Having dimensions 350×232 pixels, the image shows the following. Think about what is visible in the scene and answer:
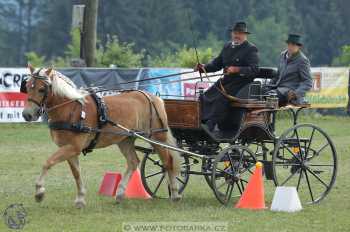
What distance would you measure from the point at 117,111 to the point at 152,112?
510 mm

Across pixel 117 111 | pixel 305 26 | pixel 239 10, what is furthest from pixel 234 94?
pixel 305 26

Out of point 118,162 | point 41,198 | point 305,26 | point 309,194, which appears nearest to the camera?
point 41,198

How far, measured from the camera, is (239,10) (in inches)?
2648

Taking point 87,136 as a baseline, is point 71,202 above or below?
below

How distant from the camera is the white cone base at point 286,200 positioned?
32.8 ft

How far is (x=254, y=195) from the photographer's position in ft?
33.6

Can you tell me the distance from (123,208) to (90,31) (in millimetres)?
14365

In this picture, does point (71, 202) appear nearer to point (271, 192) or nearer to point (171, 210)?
point (171, 210)

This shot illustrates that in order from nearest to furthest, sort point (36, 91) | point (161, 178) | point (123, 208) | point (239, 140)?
1. point (36, 91)
2. point (123, 208)
3. point (239, 140)
4. point (161, 178)

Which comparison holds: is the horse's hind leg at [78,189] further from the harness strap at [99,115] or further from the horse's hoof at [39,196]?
the horse's hoof at [39,196]

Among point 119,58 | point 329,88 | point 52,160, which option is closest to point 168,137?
point 52,160

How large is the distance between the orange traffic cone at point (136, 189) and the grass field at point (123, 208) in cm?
21

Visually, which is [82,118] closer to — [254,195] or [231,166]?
[231,166]

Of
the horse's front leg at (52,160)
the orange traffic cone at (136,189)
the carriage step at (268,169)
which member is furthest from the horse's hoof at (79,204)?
the carriage step at (268,169)
